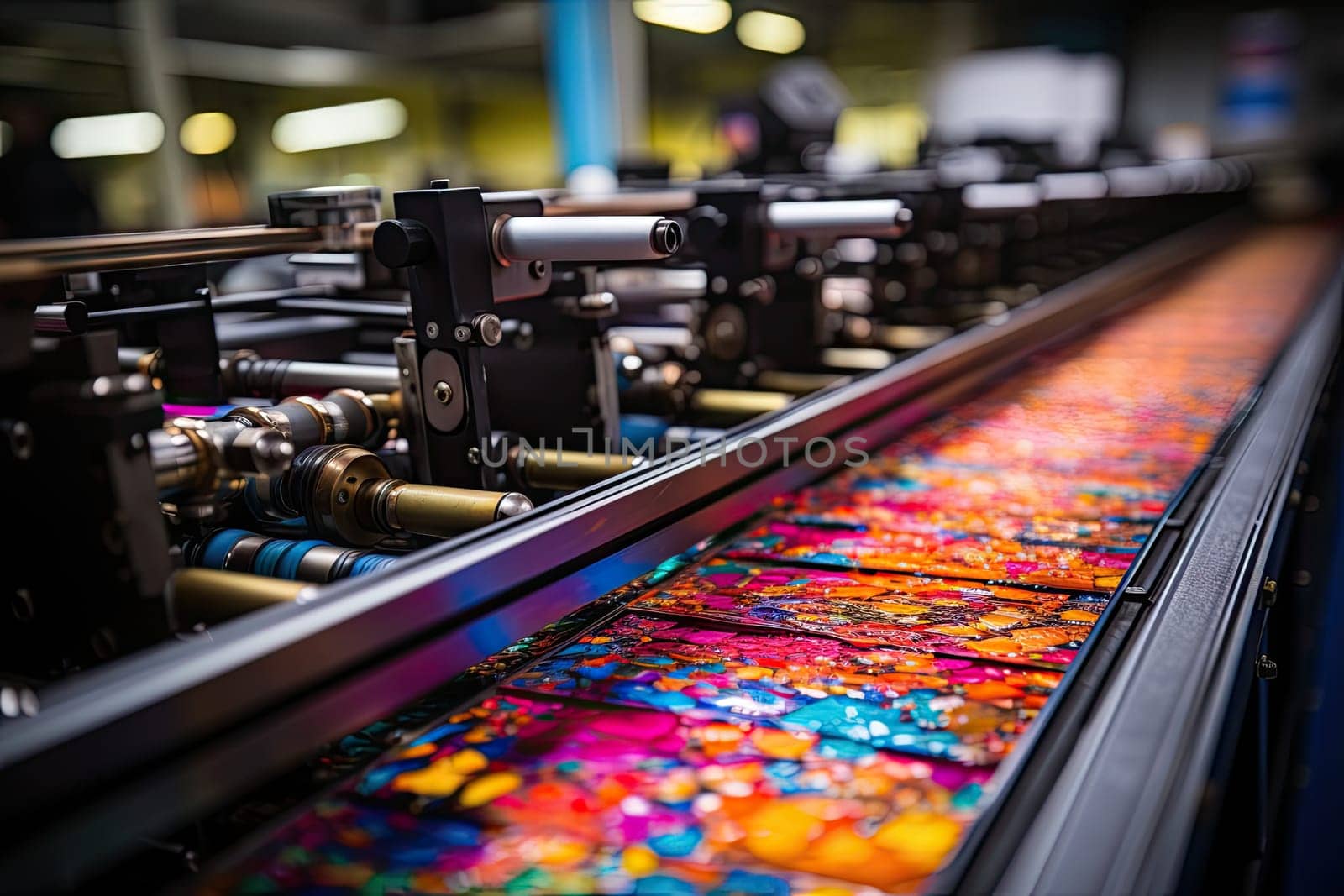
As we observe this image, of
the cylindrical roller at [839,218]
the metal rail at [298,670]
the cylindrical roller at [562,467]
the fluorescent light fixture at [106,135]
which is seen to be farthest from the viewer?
the fluorescent light fixture at [106,135]

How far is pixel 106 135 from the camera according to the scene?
6703 millimetres

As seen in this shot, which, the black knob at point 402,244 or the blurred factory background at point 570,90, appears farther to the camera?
the blurred factory background at point 570,90

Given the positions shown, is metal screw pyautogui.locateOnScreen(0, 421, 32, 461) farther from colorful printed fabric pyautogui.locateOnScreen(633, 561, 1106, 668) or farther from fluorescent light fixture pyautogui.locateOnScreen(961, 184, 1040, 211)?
fluorescent light fixture pyautogui.locateOnScreen(961, 184, 1040, 211)

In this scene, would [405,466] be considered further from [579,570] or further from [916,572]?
[916,572]

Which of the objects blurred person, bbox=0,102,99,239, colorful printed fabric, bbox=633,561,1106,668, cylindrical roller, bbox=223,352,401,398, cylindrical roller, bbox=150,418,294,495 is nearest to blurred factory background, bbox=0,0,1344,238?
blurred person, bbox=0,102,99,239

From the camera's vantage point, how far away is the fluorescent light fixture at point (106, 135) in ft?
20.6

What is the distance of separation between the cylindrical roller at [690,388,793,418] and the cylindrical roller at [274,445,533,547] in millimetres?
888

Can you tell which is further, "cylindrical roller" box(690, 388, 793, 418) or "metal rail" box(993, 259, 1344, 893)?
"cylindrical roller" box(690, 388, 793, 418)

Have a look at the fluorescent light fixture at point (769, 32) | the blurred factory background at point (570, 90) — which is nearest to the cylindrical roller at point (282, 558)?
the blurred factory background at point (570, 90)

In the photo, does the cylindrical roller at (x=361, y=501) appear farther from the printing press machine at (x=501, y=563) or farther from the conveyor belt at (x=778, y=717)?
the conveyor belt at (x=778, y=717)

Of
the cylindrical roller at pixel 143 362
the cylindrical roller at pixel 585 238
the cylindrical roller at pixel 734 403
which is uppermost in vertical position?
the cylindrical roller at pixel 585 238

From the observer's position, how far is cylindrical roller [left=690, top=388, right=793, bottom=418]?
6.50ft

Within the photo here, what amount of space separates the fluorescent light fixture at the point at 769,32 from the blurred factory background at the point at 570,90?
0.05 metres

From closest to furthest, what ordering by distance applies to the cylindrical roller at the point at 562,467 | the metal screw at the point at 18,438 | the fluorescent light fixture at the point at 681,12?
1. the metal screw at the point at 18,438
2. the cylindrical roller at the point at 562,467
3. the fluorescent light fixture at the point at 681,12
